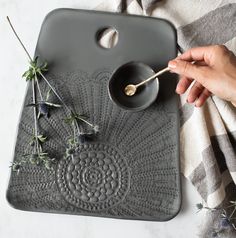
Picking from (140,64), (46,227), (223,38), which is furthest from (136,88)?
(46,227)

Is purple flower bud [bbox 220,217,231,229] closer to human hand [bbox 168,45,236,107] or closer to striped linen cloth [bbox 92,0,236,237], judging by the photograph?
striped linen cloth [bbox 92,0,236,237]

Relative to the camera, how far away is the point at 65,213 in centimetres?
78

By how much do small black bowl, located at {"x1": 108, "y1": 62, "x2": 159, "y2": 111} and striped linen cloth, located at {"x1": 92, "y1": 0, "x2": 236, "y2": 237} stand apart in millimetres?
63

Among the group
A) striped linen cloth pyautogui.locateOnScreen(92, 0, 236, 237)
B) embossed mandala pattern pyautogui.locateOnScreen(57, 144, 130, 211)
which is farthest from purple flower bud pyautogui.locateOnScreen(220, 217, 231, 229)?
embossed mandala pattern pyautogui.locateOnScreen(57, 144, 130, 211)

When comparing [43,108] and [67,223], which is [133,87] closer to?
[43,108]

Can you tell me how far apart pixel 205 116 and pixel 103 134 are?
0.19 meters

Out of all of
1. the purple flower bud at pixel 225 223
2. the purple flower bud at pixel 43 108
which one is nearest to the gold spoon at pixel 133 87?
the purple flower bud at pixel 43 108

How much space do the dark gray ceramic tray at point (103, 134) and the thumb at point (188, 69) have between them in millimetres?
81

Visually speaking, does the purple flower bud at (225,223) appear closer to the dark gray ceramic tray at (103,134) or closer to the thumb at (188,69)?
the dark gray ceramic tray at (103,134)

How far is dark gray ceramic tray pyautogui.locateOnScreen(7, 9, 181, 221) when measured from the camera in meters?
0.78

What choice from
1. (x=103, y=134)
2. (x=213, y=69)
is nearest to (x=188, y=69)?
(x=213, y=69)

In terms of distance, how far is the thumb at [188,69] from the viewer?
72 cm

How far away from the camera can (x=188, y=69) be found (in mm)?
721

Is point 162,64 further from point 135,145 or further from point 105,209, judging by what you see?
point 105,209
